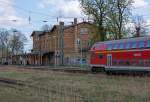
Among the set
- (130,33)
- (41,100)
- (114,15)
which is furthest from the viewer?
(130,33)

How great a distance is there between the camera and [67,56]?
98.1 m

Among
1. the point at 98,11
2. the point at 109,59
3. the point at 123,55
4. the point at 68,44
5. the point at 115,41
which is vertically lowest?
the point at 109,59

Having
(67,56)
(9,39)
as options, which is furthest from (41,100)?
(9,39)

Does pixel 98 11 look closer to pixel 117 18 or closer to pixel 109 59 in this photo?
pixel 117 18

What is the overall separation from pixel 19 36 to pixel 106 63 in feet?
375

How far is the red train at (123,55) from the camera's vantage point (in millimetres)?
32812

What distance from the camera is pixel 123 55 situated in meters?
35.8

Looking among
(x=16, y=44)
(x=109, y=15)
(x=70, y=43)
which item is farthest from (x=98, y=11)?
(x=16, y=44)

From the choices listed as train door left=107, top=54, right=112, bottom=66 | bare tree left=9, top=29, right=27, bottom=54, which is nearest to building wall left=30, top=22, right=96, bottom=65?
bare tree left=9, top=29, right=27, bottom=54

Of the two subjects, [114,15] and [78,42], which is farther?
[78,42]

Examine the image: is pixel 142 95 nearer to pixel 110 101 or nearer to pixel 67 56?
pixel 110 101

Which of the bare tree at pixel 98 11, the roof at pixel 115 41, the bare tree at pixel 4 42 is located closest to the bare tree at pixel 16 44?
the bare tree at pixel 4 42

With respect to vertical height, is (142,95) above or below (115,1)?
below

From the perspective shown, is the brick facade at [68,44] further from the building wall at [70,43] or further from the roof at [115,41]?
the roof at [115,41]
